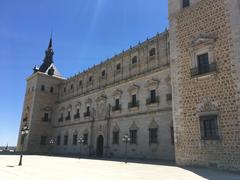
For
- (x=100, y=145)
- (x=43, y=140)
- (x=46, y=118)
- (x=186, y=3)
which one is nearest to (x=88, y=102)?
(x=100, y=145)

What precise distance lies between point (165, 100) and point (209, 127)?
711cm

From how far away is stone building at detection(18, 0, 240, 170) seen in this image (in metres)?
14.6

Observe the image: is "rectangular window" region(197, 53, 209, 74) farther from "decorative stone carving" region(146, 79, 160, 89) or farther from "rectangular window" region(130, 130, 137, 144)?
"rectangular window" region(130, 130, 137, 144)

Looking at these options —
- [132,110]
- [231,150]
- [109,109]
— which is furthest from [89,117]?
[231,150]

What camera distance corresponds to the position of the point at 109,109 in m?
28.8

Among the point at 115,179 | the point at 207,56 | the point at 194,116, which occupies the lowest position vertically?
the point at 115,179

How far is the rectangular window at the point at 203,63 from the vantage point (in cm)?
1606

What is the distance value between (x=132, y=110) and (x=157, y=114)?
372cm

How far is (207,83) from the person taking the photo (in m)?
15.6

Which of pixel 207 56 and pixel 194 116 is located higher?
pixel 207 56

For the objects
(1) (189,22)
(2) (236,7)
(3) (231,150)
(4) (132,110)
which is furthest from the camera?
(4) (132,110)

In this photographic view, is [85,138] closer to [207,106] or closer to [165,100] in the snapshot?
[165,100]

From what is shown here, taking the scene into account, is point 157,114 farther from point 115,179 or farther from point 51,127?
point 51,127

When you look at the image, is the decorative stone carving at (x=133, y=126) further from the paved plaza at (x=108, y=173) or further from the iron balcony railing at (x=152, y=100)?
the paved plaza at (x=108, y=173)
